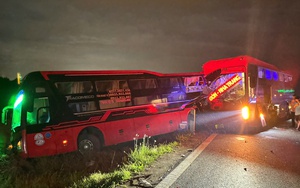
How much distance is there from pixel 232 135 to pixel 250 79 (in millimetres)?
2799

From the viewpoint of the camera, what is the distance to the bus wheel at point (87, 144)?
8752 mm

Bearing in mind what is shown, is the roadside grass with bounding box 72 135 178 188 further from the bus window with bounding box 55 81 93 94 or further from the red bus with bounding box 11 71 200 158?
the bus window with bounding box 55 81 93 94

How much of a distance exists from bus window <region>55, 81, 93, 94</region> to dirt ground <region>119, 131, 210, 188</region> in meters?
3.42

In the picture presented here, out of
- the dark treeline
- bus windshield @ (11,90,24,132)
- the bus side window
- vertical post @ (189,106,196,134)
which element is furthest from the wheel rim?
the dark treeline

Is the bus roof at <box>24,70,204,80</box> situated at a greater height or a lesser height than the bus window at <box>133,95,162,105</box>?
greater

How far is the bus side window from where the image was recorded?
781 cm

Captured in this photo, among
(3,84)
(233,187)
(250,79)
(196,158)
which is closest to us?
(233,187)

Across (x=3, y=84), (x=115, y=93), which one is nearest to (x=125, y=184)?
(x=115, y=93)

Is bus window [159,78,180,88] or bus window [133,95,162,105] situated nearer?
bus window [133,95,162,105]

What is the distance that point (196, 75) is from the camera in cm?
1389

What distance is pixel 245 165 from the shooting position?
266 inches

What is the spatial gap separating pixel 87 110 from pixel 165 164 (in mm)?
3353

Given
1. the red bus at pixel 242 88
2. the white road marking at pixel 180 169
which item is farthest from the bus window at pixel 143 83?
the red bus at pixel 242 88

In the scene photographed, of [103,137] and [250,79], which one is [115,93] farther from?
[250,79]
